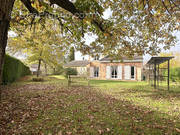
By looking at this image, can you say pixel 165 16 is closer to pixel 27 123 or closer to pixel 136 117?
pixel 136 117

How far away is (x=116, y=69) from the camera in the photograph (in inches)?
808

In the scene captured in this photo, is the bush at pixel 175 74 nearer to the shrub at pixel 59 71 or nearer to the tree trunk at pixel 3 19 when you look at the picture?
the tree trunk at pixel 3 19

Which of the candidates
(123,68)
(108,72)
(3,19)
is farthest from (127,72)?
(3,19)

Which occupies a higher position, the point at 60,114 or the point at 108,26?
the point at 108,26

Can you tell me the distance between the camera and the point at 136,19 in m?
5.85

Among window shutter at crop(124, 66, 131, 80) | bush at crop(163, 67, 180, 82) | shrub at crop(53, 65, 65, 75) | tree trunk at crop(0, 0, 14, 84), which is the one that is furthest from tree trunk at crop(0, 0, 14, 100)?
shrub at crop(53, 65, 65, 75)

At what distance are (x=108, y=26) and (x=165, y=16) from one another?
3.99 m

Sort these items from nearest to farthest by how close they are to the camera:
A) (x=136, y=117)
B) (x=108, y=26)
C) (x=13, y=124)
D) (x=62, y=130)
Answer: (x=62, y=130)
(x=13, y=124)
(x=136, y=117)
(x=108, y=26)

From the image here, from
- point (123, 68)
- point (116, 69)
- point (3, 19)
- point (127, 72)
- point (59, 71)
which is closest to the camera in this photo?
point (3, 19)

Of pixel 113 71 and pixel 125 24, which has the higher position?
pixel 125 24

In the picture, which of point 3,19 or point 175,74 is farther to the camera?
point 175,74

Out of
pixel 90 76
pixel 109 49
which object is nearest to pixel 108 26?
pixel 109 49

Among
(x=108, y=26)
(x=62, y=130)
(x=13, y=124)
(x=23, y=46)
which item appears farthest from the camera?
(x=23, y=46)

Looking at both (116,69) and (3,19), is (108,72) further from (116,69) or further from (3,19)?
(3,19)
